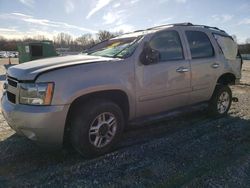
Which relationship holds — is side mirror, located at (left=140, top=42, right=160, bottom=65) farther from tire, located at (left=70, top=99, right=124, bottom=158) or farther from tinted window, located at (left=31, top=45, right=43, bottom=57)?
tinted window, located at (left=31, top=45, right=43, bottom=57)

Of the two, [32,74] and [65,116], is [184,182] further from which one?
[32,74]

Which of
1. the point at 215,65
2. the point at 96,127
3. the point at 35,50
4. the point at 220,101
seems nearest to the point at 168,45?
the point at 215,65

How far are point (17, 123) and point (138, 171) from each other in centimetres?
164

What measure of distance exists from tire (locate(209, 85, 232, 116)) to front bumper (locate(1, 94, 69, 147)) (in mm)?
3540

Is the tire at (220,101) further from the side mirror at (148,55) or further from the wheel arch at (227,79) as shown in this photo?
the side mirror at (148,55)

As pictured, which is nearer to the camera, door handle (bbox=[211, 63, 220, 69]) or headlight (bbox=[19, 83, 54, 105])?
headlight (bbox=[19, 83, 54, 105])

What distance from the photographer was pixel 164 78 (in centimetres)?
424

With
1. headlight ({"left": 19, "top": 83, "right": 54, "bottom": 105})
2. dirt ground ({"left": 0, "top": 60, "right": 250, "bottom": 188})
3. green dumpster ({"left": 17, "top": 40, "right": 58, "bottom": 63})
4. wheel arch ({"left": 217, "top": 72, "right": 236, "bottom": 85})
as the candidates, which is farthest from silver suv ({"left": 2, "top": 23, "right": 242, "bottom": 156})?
green dumpster ({"left": 17, "top": 40, "right": 58, "bottom": 63})

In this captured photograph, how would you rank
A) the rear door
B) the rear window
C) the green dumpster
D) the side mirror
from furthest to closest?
the green dumpster → the rear window → the rear door → the side mirror

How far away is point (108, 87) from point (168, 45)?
1.52 meters

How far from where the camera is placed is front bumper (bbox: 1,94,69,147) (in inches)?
123

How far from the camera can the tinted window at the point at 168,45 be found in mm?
4277

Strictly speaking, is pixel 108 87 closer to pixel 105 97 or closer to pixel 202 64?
pixel 105 97

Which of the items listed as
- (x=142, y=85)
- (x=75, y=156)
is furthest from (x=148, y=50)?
(x=75, y=156)
